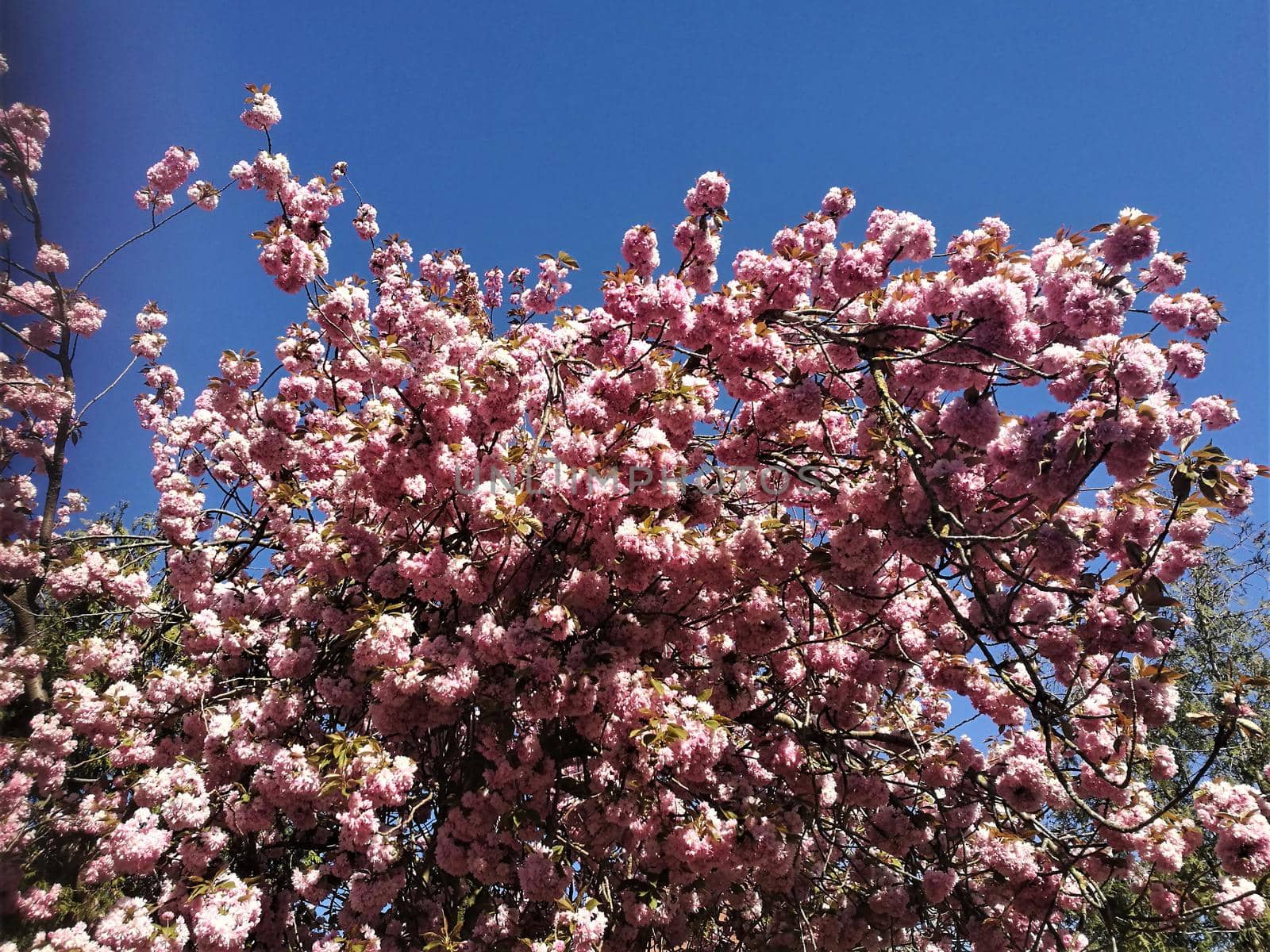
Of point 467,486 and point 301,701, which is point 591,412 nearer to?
point 467,486

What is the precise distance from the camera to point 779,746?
4.16 m

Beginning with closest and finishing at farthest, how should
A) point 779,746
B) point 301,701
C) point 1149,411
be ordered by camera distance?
point 1149,411
point 301,701
point 779,746

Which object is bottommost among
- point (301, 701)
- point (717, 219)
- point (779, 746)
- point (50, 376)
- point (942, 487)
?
point (301, 701)

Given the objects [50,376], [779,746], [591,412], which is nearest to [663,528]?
[591,412]

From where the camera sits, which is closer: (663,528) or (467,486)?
(663,528)

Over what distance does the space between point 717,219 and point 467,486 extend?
245cm

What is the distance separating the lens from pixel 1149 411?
2.67 m

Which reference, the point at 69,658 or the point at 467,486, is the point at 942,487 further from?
the point at 69,658

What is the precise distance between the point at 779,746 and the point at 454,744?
211cm

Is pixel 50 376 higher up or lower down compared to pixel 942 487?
lower down

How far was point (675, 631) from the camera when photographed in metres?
3.96

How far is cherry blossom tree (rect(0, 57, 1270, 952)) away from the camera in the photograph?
3.18 m

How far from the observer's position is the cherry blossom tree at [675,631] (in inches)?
125

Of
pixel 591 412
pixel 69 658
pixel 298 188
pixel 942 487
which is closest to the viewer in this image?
pixel 942 487
